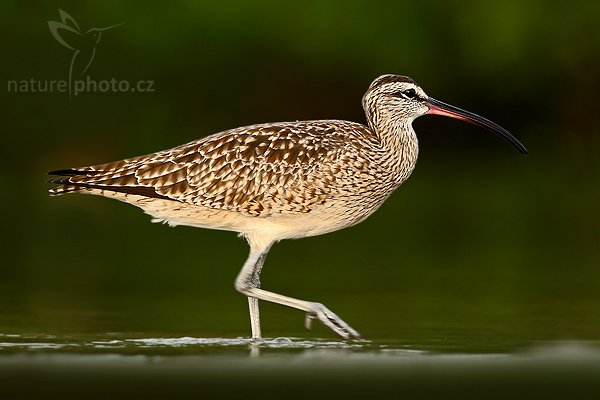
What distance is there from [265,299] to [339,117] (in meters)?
15.9

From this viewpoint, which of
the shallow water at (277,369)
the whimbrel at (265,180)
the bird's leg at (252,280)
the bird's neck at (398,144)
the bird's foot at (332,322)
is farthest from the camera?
the bird's neck at (398,144)

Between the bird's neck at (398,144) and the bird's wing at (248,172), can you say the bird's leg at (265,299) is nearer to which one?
the bird's wing at (248,172)

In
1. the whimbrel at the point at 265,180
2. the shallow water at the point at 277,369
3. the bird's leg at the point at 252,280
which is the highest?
the whimbrel at the point at 265,180

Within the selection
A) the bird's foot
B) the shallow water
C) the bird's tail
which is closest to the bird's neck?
the bird's foot

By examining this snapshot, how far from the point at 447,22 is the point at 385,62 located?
2.40m

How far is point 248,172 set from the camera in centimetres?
1305

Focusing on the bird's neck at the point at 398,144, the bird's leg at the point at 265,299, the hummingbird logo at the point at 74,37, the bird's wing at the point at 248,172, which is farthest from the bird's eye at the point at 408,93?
the hummingbird logo at the point at 74,37

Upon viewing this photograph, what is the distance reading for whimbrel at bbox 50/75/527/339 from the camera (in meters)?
12.9

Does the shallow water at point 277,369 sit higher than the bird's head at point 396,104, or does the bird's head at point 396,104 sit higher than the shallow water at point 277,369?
the bird's head at point 396,104

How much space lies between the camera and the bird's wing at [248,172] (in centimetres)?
1291

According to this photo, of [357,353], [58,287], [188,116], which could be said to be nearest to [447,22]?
[188,116]

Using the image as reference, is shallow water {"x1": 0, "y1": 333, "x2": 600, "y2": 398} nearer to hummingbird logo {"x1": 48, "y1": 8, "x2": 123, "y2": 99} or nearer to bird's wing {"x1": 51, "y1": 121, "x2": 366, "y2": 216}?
bird's wing {"x1": 51, "y1": 121, "x2": 366, "y2": 216}

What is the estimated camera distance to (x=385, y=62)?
99.9 feet

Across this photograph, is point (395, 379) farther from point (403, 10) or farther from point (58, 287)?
point (403, 10)
